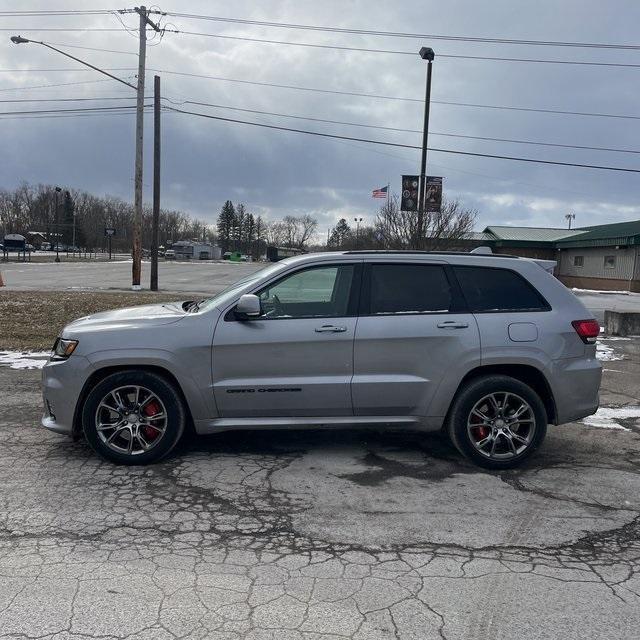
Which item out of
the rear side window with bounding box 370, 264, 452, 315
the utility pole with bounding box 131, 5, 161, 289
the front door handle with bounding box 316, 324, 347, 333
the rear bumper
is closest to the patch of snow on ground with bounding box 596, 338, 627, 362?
the rear bumper

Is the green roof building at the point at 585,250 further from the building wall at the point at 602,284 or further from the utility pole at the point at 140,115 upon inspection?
the utility pole at the point at 140,115

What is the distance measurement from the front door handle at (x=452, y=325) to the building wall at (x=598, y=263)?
36457 millimetres

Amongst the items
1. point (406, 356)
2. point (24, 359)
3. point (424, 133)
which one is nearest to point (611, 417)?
point (406, 356)

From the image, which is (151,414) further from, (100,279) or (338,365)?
(100,279)

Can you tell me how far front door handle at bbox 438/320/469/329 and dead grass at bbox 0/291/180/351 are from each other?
8.01 meters

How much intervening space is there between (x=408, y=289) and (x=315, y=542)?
7.47 ft

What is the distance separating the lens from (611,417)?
6594mm

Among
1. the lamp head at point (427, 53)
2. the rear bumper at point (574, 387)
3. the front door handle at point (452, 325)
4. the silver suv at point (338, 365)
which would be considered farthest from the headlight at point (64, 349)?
the lamp head at point (427, 53)

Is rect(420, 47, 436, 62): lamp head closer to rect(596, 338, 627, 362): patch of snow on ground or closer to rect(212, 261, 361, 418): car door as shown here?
rect(596, 338, 627, 362): patch of snow on ground

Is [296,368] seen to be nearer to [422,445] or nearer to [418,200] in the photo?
[422,445]

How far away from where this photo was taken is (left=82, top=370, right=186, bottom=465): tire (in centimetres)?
460

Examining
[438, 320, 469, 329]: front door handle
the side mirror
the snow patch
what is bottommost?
the snow patch

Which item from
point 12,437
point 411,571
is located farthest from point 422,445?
point 12,437

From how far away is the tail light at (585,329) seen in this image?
4.83 metres
